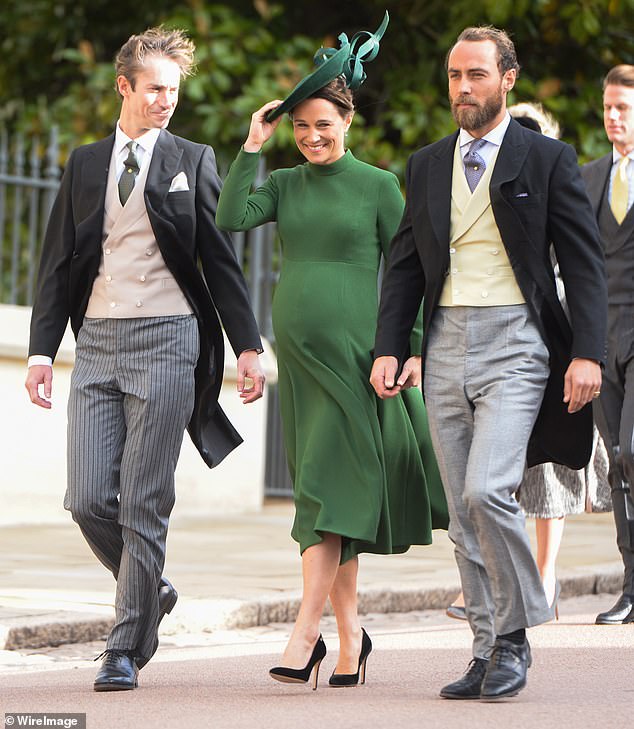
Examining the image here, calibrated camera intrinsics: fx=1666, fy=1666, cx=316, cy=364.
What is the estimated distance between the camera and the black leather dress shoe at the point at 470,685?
16.0 feet

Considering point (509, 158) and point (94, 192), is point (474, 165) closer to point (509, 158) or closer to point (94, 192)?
point (509, 158)

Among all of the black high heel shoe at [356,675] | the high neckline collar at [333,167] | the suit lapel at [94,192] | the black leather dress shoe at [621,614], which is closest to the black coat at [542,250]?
the high neckline collar at [333,167]

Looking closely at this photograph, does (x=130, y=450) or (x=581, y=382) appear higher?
(x=581, y=382)

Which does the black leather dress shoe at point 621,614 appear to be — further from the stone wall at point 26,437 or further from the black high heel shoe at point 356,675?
the stone wall at point 26,437

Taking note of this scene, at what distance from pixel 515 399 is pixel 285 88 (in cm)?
806

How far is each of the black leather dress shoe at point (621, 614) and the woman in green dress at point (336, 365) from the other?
173 cm

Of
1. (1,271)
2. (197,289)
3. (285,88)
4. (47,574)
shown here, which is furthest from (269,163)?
(197,289)

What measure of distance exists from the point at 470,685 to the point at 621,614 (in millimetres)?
2104

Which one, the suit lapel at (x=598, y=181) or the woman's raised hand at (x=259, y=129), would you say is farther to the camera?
the suit lapel at (x=598, y=181)

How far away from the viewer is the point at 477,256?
488 cm

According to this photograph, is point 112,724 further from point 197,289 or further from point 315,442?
point 197,289

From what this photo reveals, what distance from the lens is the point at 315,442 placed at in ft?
17.0

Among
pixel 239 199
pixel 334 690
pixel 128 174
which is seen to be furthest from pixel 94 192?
pixel 334 690

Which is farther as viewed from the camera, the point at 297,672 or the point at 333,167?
the point at 333,167
